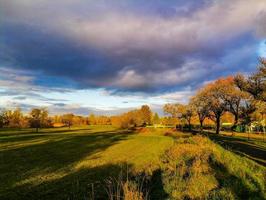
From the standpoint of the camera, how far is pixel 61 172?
1841 cm

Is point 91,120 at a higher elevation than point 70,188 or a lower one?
higher

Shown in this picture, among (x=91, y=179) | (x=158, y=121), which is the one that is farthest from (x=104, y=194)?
(x=158, y=121)

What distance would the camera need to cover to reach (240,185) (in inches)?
451

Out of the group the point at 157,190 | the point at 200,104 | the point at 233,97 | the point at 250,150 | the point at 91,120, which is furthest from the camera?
the point at 91,120

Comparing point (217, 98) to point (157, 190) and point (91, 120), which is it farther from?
point (91, 120)

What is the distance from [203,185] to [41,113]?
95.2 metres

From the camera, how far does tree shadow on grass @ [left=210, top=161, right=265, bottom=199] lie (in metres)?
10.5

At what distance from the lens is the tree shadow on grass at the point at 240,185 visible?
34.5ft

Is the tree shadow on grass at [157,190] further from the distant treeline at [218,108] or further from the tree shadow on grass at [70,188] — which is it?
the distant treeline at [218,108]

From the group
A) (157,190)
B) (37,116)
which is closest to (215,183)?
(157,190)

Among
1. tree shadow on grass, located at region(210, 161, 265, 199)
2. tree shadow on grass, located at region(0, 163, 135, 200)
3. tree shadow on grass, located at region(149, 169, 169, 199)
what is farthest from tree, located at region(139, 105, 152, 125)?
tree shadow on grass, located at region(210, 161, 265, 199)

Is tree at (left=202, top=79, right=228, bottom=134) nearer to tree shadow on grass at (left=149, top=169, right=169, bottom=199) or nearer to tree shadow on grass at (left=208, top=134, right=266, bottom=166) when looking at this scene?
tree shadow on grass at (left=208, top=134, right=266, bottom=166)

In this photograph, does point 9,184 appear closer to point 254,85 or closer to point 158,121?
point 254,85

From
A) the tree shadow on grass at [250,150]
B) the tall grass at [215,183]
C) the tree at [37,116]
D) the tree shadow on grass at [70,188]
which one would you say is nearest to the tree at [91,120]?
the tree at [37,116]
